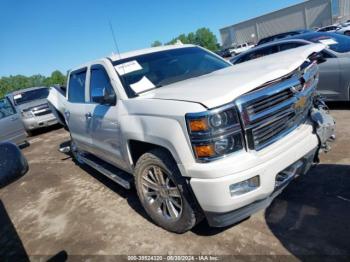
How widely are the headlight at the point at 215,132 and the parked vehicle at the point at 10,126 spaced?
26.1 ft

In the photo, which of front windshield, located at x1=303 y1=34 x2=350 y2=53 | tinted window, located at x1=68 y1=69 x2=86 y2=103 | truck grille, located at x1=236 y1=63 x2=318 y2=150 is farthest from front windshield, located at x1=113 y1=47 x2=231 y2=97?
front windshield, located at x1=303 y1=34 x2=350 y2=53

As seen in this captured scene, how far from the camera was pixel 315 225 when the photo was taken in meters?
3.09

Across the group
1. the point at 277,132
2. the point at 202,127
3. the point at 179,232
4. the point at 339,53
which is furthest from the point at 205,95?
the point at 339,53

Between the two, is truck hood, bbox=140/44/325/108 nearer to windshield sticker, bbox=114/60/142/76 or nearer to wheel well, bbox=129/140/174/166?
wheel well, bbox=129/140/174/166

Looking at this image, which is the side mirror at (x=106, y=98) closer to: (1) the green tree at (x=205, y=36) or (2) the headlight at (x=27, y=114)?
(2) the headlight at (x=27, y=114)

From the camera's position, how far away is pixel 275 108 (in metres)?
A: 2.80

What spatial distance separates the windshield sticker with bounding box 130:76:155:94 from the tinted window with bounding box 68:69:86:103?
5.22 ft

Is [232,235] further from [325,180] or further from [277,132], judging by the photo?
[325,180]

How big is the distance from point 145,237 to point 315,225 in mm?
1739

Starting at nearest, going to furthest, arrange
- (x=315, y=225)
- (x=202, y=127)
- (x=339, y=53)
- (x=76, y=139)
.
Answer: (x=202, y=127), (x=315, y=225), (x=76, y=139), (x=339, y=53)

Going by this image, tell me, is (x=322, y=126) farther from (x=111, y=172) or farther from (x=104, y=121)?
(x=111, y=172)

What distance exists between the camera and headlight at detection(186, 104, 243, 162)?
2564mm

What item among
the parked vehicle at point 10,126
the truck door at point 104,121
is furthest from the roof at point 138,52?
the parked vehicle at point 10,126

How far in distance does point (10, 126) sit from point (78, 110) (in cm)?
521
